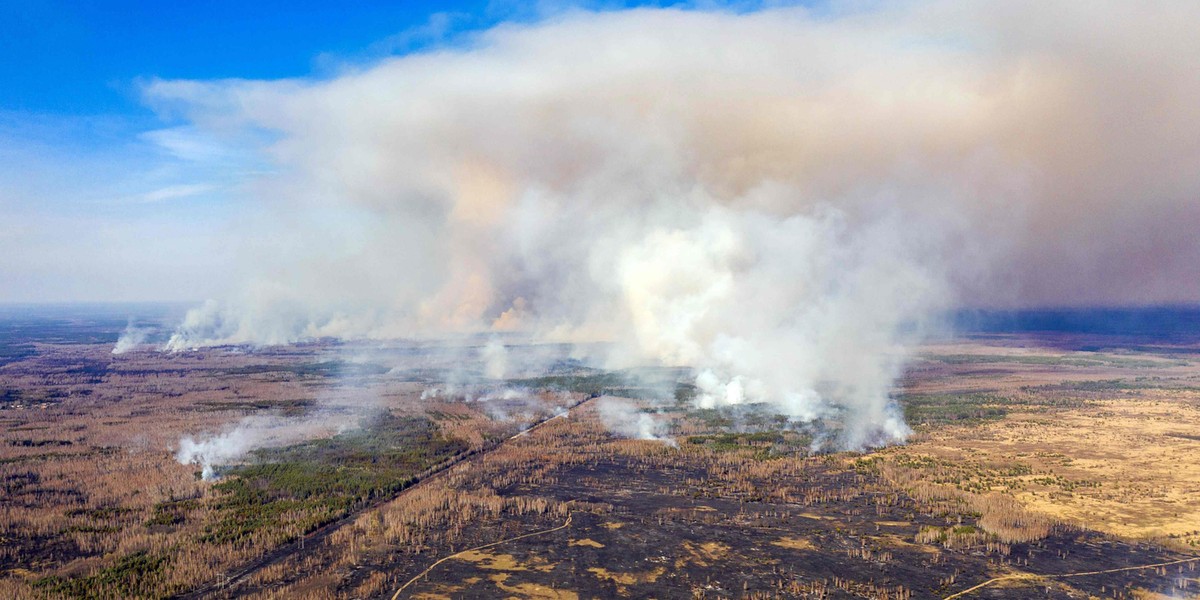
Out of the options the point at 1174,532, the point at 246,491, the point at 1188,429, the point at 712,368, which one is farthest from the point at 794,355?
the point at 246,491

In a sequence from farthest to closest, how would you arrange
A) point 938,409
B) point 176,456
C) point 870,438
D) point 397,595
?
point 938,409, point 870,438, point 176,456, point 397,595

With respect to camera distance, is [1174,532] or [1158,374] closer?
[1174,532]

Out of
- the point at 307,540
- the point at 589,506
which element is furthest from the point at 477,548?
the point at 307,540

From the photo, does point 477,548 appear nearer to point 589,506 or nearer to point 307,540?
point 589,506

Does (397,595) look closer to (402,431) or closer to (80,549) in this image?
(80,549)

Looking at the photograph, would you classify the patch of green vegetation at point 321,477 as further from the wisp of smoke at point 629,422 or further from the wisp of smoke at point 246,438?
the wisp of smoke at point 629,422
